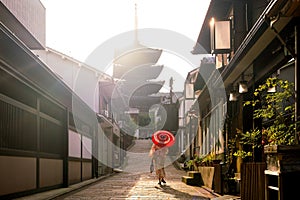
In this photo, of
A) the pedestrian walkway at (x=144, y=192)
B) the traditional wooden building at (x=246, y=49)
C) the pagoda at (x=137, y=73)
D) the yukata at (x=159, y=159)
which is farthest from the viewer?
the pagoda at (x=137, y=73)

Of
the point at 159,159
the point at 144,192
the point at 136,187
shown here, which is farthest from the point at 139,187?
the point at 144,192

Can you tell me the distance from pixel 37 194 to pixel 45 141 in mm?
2683

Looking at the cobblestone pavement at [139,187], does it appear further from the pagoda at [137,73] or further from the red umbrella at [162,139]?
the pagoda at [137,73]

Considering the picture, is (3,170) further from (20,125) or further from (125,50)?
(125,50)

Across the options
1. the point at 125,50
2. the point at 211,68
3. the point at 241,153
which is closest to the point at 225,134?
the point at 211,68

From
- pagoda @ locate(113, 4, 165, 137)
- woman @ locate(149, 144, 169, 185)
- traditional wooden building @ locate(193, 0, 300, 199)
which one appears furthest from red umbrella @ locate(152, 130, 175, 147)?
pagoda @ locate(113, 4, 165, 137)

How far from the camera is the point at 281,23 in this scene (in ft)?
29.8

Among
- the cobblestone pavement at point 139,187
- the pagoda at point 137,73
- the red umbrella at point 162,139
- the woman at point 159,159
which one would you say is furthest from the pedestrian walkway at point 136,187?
the pagoda at point 137,73

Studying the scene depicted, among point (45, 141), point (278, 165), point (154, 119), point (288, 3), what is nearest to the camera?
point (278, 165)

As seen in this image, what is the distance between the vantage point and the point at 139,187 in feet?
62.2

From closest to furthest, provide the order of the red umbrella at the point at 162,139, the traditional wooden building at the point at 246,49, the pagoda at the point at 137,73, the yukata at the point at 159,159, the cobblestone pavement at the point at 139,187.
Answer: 1. the traditional wooden building at the point at 246,49
2. the cobblestone pavement at the point at 139,187
3. the yukata at the point at 159,159
4. the red umbrella at the point at 162,139
5. the pagoda at the point at 137,73

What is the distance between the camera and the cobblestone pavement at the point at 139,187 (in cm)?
1510

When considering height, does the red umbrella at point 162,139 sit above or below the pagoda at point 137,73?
below

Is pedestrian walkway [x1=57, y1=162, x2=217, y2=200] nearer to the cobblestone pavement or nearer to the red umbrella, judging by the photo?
the cobblestone pavement
